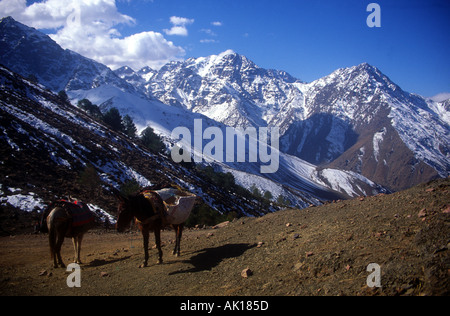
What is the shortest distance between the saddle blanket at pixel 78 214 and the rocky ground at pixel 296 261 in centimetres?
167

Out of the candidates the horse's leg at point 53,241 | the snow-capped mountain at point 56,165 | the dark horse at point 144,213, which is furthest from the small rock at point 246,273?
the snow-capped mountain at point 56,165

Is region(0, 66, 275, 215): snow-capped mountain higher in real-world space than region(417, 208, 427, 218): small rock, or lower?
higher

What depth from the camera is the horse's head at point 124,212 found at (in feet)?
31.8

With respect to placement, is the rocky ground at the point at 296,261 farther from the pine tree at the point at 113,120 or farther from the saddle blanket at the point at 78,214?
the pine tree at the point at 113,120

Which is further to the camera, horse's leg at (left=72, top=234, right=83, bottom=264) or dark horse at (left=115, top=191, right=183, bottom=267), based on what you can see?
horse's leg at (left=72, top=234, right=83, bottom=264)

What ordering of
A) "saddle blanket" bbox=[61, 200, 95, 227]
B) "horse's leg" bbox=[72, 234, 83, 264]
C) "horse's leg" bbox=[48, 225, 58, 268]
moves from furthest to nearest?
"horse's leg" bbox=[72, 234, 83, 264]
"saddle blanket" bbox=[61, 200, 95, 227]
"horse's leg" bbox=[48, 225, 58, 268]

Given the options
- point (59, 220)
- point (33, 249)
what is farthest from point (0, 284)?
point (33, 249)

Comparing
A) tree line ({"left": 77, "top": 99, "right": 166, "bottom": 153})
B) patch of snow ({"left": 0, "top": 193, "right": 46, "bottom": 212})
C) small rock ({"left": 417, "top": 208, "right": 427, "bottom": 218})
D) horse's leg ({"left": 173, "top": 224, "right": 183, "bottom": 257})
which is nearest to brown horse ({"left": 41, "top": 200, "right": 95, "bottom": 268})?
horse's leg ({"left": 173, "top": 224, "right": 183, "bottom": 257})

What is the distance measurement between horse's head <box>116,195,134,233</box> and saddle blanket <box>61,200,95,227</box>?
2.21 meters

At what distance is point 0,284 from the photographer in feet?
27.7

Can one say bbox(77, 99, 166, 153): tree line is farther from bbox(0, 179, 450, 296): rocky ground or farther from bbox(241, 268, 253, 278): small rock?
bbox(241, 268, 253, 278): small rock

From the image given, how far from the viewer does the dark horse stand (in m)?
9.77

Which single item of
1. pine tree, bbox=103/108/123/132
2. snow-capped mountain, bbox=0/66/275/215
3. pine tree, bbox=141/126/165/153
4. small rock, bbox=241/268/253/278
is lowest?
small rock, bbox=241/268/253/278
